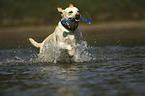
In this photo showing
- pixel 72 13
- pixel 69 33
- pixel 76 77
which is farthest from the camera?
pixel 69 33

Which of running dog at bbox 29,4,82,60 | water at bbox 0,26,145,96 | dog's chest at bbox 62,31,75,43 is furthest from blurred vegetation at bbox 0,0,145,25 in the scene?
water at bbox 0,26,145,96

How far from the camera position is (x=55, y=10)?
280 feet

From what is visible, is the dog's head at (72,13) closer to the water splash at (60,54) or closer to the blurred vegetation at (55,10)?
the water splash at (60,54)

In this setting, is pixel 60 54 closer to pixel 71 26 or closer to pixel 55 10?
pixel 71 26

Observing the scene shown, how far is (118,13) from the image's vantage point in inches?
2842

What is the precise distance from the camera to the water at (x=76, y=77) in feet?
27.4

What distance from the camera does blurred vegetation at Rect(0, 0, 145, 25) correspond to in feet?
231

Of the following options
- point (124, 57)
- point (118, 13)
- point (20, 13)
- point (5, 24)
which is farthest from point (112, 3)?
point (124, 57)

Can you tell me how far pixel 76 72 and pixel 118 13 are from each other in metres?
62.3

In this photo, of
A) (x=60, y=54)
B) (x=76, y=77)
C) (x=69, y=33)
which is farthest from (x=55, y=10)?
(x=76, y=77)

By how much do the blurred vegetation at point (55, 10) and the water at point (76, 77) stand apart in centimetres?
5229

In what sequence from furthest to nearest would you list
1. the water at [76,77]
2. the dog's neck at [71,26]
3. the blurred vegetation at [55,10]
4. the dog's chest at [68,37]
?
the blurred vegetation at [55,10]
the dog's chest at [68,37]
the dog's neck at [71,26]
the water at [76,77]

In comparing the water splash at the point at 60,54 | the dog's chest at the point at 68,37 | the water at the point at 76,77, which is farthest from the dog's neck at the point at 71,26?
the water at the point at 76,77

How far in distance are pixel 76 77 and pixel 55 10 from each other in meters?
75.9
